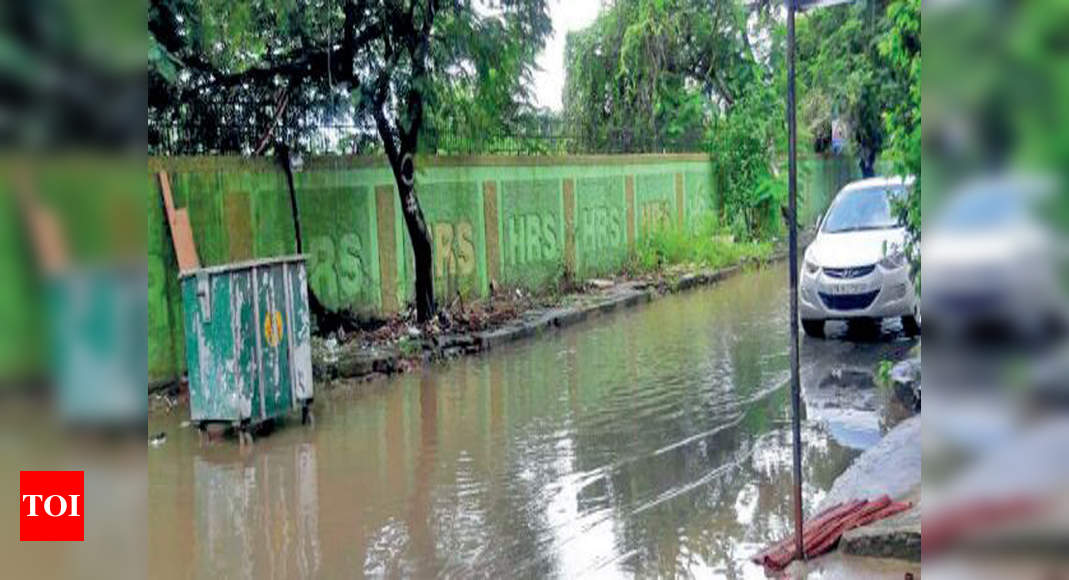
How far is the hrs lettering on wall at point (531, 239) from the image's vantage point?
53.5 ft

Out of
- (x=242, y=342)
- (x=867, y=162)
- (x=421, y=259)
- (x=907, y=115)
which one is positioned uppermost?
(x=867, y=162)

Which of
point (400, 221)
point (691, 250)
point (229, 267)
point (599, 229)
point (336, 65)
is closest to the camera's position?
point (229, 267)

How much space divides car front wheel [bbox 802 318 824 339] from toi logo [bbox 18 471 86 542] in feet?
37.0

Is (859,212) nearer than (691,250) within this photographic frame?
Yes

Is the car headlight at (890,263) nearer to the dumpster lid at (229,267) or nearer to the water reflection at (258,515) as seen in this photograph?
the dumpster lid at (229,267)

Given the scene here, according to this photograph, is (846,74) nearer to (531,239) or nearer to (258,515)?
(531,239)

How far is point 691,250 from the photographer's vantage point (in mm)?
21156

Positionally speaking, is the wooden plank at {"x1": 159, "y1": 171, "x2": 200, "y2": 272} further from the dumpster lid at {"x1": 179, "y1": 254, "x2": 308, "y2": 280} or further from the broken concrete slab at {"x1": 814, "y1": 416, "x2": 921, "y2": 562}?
the broken concrete slab at {"x1": 814, "y1": 416, "x2": 921, "y2": 562}

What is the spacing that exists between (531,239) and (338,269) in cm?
475

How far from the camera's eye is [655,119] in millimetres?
25281

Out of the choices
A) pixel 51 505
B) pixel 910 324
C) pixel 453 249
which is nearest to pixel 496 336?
pixel 453 249

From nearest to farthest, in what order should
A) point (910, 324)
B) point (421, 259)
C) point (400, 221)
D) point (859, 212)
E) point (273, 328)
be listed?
point (273, 328)
point (910, 324)
point (859, 212)
point (421, 259)
point (400, 221)

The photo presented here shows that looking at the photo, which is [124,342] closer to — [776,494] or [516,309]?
[776,494]

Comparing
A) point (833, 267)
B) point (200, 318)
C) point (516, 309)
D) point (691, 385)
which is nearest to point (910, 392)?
point (691, 385)
